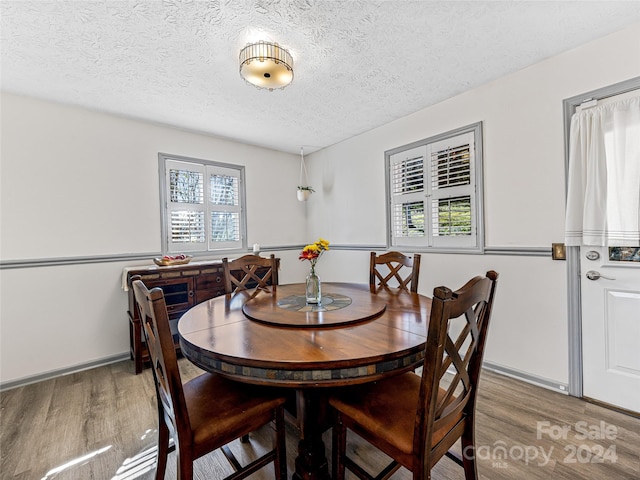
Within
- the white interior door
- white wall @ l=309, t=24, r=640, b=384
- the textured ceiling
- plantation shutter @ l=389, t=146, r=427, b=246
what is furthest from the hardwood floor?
the textured ceiling

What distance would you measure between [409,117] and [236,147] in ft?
7.27

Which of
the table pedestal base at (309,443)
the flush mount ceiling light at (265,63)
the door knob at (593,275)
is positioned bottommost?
the table pedestal base at (309,443)

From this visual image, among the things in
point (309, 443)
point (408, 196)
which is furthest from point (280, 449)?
point (408, 196)

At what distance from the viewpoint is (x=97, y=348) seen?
2.81 m

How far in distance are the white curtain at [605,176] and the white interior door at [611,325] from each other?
0.45 feet

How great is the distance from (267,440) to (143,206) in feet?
8.65

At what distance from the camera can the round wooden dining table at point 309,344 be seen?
3.35 ft

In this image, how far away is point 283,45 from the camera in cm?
192

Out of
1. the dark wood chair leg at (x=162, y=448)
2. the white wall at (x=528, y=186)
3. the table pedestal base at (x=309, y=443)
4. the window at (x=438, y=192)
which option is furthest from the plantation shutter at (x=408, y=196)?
the dark wood chair leg at (x=162, y=448)

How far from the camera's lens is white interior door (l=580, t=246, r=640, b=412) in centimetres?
186

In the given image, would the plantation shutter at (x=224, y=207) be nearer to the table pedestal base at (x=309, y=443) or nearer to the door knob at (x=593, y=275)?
the table pedestal base at (x=309, y=443)

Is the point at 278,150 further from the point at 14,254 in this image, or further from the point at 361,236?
the point at 14,254

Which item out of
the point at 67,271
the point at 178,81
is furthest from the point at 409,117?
the point at 67,271

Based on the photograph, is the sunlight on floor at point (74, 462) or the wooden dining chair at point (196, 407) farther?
the sunlight on floor at point (74, 462)
